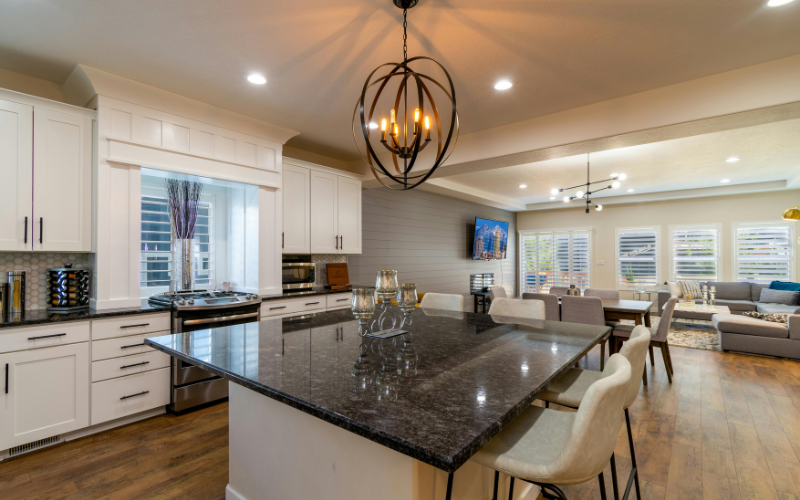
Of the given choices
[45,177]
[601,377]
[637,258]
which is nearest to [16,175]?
[45,177]

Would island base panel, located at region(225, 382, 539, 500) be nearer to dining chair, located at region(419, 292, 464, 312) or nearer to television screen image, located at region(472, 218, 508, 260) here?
dining chair, located at region(419, 292, 464, 312)

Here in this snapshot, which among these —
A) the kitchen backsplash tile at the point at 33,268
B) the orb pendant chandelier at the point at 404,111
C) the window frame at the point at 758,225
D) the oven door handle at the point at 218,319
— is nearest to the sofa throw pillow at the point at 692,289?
the window frame at the point at 758,225

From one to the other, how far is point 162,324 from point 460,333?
98.7 inches

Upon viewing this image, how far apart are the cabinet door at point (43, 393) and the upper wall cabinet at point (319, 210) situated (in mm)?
1997

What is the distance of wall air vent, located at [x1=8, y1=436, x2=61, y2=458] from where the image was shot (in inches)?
96.5

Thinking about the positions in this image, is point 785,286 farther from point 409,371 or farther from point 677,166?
point 409,371

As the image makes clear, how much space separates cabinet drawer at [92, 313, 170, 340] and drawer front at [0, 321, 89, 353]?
0.07m

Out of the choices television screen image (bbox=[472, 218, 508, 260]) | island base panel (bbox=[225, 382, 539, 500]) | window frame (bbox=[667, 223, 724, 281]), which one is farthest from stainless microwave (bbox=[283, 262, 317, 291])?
window frame (bbox=[667, 223, 724, 281])

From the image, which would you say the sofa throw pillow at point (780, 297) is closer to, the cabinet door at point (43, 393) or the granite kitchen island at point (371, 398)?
the granite kitchen island at point (371, 398)

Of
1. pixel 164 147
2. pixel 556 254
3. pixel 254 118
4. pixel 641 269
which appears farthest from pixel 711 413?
pixel 556 254

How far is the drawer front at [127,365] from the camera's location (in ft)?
9.02

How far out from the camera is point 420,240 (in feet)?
21.5

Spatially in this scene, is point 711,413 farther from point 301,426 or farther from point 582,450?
point 301,426

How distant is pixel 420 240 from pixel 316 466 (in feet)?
17.4
